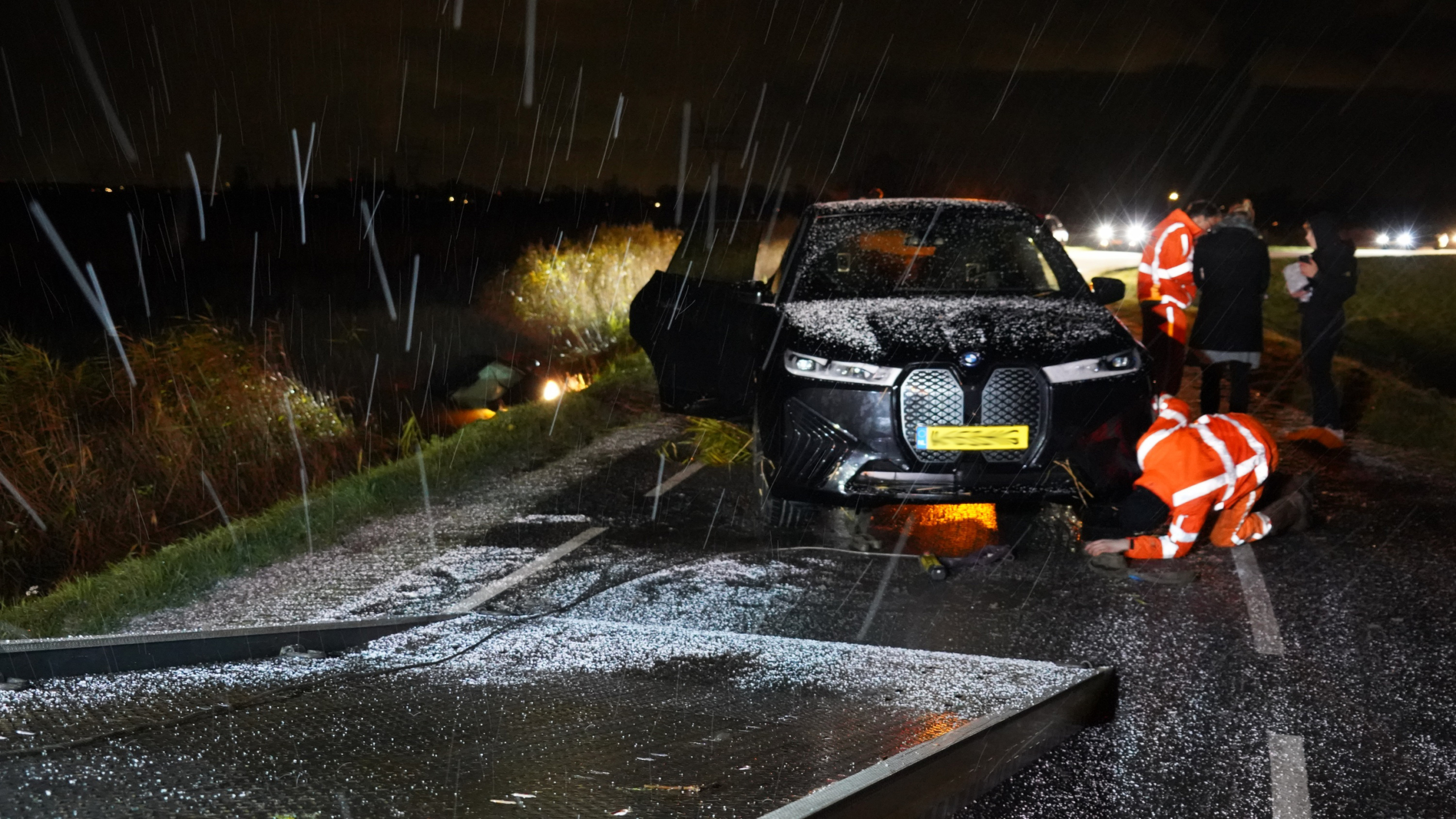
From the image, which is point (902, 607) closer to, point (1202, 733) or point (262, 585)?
point (1202, 733)

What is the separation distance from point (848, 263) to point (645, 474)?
2.34 m

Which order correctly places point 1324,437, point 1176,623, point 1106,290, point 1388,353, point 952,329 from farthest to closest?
point 1388,353 → point 1324,437 → point 1106,290 → point 952,329 → point 1176,623

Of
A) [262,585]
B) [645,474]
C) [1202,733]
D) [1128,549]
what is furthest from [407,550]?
[1202,733]

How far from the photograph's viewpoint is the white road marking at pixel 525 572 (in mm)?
5535

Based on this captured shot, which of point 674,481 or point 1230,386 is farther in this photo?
point 1230,386

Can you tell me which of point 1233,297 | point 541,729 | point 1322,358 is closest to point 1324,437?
point 1322,358

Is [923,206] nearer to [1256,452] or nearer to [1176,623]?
[1256,452]

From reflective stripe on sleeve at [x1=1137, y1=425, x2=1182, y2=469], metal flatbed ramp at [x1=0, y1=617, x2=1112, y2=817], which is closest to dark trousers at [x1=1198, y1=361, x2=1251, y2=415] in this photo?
reflective stripe on sleeve at [x1=1137, y1=425, x2=1182, y2=469]

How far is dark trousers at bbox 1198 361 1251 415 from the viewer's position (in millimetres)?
9234

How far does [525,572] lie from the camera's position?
20.2 ft

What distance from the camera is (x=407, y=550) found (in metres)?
6.80

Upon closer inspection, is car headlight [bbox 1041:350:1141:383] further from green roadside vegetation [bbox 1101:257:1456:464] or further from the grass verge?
the grass verge

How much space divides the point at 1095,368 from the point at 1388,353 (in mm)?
12680

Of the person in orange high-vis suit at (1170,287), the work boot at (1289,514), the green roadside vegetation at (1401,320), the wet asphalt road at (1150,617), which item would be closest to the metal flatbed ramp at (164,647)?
the wet asphalt road at (1150,617)
